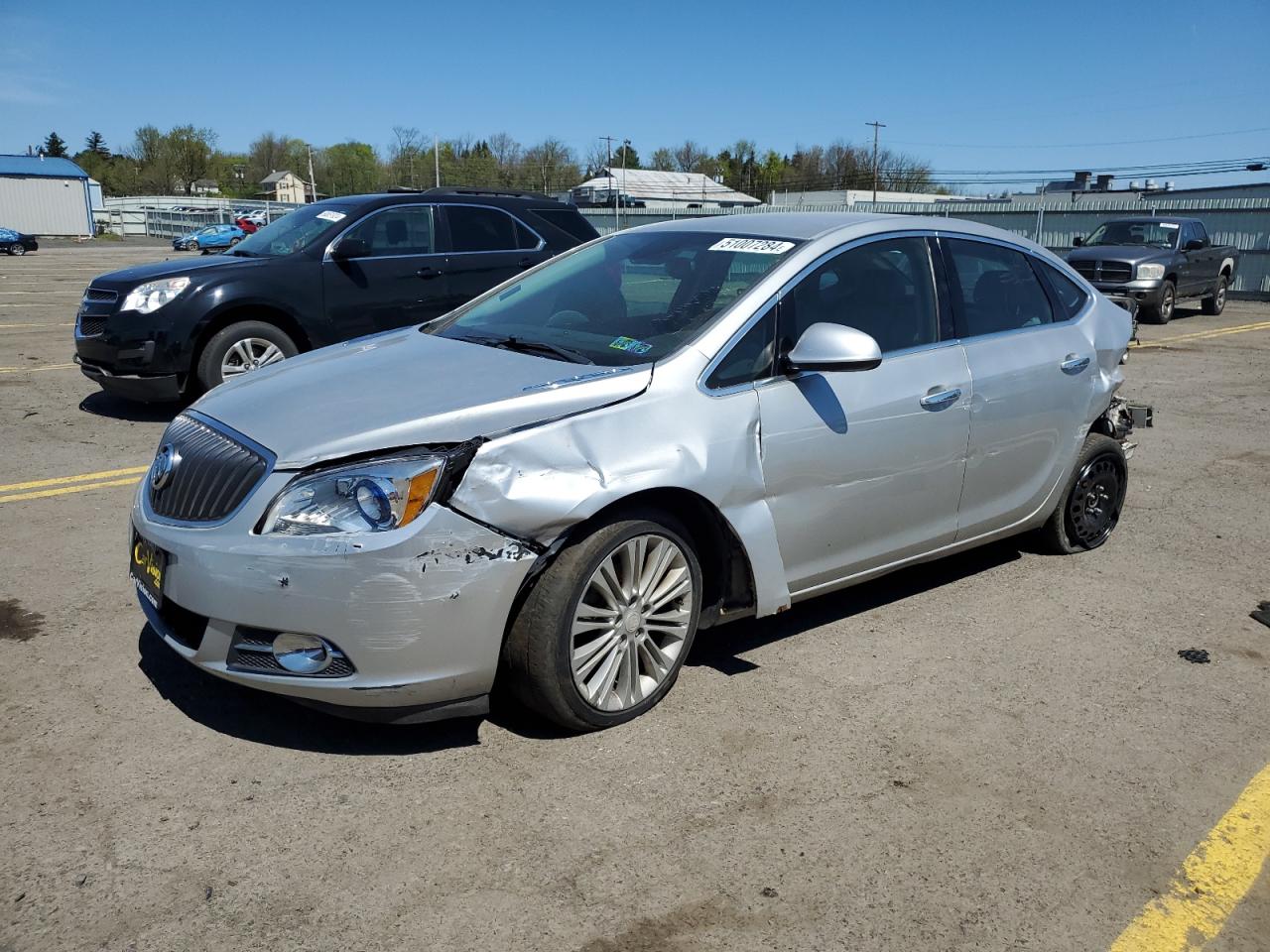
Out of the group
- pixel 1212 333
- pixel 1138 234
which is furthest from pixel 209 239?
pixel 1212 333

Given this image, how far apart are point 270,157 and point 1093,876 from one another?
12023 cm

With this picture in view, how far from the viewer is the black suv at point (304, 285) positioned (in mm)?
8008

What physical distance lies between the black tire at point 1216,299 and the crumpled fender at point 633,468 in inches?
769

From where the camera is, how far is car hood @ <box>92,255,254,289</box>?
8.12 metres

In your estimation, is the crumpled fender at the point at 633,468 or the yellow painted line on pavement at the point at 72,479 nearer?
the crumpled fender at the point at 633,468

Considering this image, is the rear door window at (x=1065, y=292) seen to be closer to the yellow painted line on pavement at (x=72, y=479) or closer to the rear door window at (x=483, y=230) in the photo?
the yellow painted line on pavement at (x=72, y=479)

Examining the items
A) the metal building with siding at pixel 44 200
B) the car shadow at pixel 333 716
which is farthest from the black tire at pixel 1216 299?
the metal building with siding at pixel 44 200

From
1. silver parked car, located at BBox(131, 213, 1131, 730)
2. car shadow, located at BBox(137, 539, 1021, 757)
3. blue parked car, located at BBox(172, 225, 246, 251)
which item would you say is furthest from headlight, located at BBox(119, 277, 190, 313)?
blue parked car, located at BBox(172, 225, 246, 251)

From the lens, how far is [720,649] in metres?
4.25

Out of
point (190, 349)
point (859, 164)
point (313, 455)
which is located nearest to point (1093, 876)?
point (313, 455)

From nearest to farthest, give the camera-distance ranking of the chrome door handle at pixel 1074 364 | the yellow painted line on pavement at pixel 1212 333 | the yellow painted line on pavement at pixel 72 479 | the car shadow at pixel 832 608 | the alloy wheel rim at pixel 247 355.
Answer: the car shadow at pixel 832 608
the chrome door handle at pixel 1074 364
the yellow painted line on pavement at pixel 72 479
the alloy wheel rim at pixel 247 355
the yellow painted line on pavement at pixel 1212 333

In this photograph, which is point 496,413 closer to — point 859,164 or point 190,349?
point 190,349

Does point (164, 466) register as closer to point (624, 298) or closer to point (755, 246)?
point (624, 298)

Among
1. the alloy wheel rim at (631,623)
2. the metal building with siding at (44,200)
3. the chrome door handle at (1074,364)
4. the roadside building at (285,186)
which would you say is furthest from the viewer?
the roadside building at (285,186)
